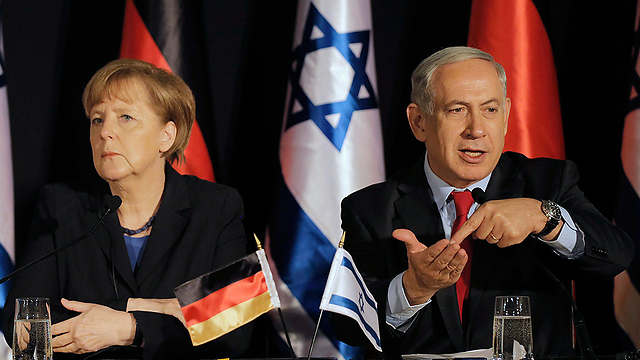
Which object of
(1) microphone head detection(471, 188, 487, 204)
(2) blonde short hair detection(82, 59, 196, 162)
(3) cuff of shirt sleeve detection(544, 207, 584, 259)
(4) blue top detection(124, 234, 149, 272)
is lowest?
(4) blue top detection(124, 234, 149, 272)

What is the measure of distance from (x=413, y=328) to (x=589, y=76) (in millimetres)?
1647

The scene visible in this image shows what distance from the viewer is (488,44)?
9.20 feet

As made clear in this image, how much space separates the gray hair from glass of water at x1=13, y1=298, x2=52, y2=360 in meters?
1.27

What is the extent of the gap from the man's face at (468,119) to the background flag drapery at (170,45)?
123cm

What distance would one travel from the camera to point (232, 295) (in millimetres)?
1728

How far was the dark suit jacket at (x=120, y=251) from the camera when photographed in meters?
2.29

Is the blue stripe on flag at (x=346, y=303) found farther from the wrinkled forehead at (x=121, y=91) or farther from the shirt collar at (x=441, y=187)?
the wrinkled forehead at (x=121, y=91)

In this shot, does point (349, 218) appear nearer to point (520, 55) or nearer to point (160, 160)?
point (160, 160)

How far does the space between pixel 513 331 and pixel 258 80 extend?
7.00 feet

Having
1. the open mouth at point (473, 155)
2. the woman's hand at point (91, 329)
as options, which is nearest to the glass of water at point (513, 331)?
the open mouth at point (473, 155)

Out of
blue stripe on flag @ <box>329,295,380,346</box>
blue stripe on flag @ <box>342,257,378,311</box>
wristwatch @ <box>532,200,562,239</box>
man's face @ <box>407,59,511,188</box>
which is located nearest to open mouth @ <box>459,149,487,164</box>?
man's face @ <box>407,59,511,188</box>

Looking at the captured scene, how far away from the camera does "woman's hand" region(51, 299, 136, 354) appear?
6.72 ft

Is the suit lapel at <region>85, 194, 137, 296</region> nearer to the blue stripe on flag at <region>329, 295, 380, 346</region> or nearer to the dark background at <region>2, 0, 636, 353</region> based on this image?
the dark background at <region>2, 0, 636, 353</region>

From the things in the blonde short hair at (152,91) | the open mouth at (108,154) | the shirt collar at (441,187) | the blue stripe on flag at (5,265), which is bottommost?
the blue stripe on flag at (5,265)
